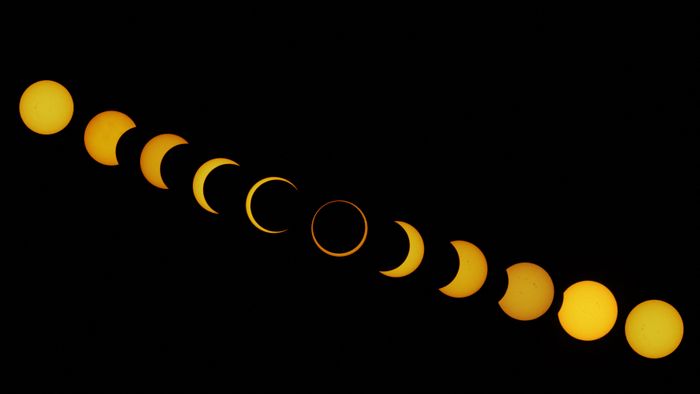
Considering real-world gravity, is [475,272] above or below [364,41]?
below

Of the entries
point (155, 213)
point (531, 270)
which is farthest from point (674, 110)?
point (155, 213)

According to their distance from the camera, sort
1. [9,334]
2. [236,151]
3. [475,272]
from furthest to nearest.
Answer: [236,151] < [9,334] < [475,272]

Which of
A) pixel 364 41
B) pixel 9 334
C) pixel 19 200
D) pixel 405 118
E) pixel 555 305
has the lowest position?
pixel 9 334

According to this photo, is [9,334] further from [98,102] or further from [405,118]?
[405,118]

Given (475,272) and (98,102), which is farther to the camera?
(98,102)

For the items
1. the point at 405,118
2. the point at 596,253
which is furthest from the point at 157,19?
the point at 596,253

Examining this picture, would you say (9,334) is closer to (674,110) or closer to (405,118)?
(405,118)

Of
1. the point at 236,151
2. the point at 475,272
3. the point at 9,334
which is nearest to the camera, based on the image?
the point at 475,272
